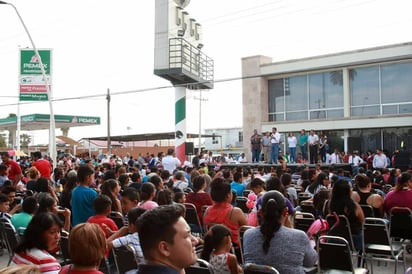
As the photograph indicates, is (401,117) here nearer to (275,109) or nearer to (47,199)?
(275,109)

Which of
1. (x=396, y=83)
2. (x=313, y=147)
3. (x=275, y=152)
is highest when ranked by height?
(x=396, y=83)

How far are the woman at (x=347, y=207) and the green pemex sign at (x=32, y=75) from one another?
1654 centimetres

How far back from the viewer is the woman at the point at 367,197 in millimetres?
7371

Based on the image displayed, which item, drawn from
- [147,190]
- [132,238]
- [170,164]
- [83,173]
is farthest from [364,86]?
[132,238]

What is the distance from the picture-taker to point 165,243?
213cm

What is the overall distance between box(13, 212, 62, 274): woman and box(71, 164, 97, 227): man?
7.49ft

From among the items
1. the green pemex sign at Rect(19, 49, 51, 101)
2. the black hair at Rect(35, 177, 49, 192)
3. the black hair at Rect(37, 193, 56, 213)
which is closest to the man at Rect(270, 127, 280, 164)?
the green pemex sign at Rect(19, 49, 51, 101)

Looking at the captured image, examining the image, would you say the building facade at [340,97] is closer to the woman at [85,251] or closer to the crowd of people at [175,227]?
the crowd of people at [175,227]

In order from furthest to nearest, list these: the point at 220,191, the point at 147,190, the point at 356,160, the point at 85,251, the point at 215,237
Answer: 1. the point at 356,160
2. the point at 147,190
3. the point at 220,191
4. the point at 215,237
5. the point at 85,251

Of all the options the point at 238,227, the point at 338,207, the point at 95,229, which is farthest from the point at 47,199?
the point at 338,207

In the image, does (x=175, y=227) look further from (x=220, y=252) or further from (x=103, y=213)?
(x=103, y=213)

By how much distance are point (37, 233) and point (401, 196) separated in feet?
18.7

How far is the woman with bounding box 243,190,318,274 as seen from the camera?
3.95 meters

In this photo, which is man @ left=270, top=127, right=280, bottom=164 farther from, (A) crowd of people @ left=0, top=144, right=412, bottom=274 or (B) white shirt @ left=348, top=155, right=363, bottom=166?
(A) crowd of people @ left=0, top=144, right=412, bottom=274
